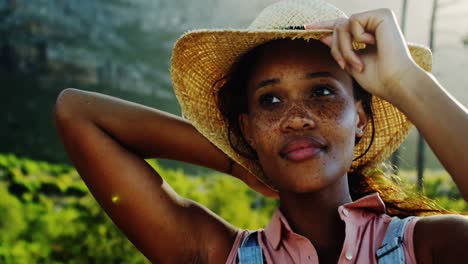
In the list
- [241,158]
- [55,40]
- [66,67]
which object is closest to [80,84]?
[66,67]

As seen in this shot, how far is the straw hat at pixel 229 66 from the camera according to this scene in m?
2.16

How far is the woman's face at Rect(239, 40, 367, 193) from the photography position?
1979mm

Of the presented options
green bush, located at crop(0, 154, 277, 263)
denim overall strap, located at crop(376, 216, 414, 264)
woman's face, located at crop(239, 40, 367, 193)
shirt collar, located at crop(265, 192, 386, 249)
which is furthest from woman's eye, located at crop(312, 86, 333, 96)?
green bush, located at crop(0, 154, 277, 263)

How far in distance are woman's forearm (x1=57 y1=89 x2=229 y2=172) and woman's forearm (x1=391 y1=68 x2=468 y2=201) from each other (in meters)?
1.02

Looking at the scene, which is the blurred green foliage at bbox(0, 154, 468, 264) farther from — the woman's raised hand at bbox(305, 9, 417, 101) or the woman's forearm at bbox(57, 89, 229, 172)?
the woman's raised hand at bbox(305, 9, 417, 101)

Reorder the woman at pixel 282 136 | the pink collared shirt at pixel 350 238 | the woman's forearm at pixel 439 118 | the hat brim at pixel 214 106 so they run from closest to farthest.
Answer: the woman's forearm at pixel 439 118 < the woman at pixel 282 136 < the pink collared shirt at pixel 350 238 < the hat brim at pixel 214 106

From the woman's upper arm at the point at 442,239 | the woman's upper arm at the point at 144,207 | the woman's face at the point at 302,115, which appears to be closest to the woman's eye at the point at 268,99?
the woman's face at the point at 302,115

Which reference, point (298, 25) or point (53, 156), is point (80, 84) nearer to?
point (53, 156)

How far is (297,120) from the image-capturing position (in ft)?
6.57

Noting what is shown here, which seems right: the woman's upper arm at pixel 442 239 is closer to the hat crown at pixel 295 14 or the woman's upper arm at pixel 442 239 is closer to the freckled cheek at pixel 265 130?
the freckled cheek at pixel 265 130

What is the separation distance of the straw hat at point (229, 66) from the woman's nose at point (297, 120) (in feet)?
0.89

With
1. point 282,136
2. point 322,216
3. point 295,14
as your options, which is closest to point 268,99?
point 282,136

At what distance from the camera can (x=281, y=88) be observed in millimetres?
2090

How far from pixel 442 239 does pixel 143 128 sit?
1.20 m
